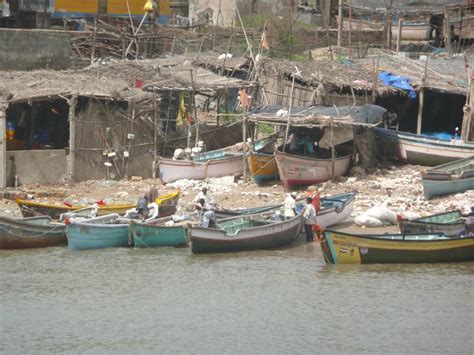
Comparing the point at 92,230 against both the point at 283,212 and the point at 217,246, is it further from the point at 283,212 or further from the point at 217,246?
the point at 283,212

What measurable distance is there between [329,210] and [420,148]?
6550 mm

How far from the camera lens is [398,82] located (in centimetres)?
3084

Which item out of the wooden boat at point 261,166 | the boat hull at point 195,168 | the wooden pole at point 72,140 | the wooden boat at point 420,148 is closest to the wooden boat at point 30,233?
the wooden pole at point 72,140

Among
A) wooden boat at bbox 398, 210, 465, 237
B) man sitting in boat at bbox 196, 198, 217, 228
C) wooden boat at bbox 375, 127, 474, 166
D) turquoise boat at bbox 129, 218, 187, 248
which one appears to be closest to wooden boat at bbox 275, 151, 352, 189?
wooden boat at bbox 375, 127, 474, 166

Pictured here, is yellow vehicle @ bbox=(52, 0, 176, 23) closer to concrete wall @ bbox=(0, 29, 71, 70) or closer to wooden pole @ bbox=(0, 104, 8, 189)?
concrete wall @ bbox=(0, 29, 71, 70)

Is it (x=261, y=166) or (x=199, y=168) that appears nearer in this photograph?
(x=261, y=166)

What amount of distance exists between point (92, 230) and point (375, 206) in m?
6.38

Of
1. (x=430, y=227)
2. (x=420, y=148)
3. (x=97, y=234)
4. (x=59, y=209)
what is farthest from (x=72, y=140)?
(x=430, y=227)

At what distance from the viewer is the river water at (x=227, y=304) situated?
16172mm

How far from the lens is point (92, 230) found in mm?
21531

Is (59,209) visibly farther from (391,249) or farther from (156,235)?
(391,249)

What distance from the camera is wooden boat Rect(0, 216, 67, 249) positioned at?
2166cm

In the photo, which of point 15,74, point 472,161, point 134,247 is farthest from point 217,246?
point 15,74

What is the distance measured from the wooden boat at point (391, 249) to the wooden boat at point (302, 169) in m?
5.82
